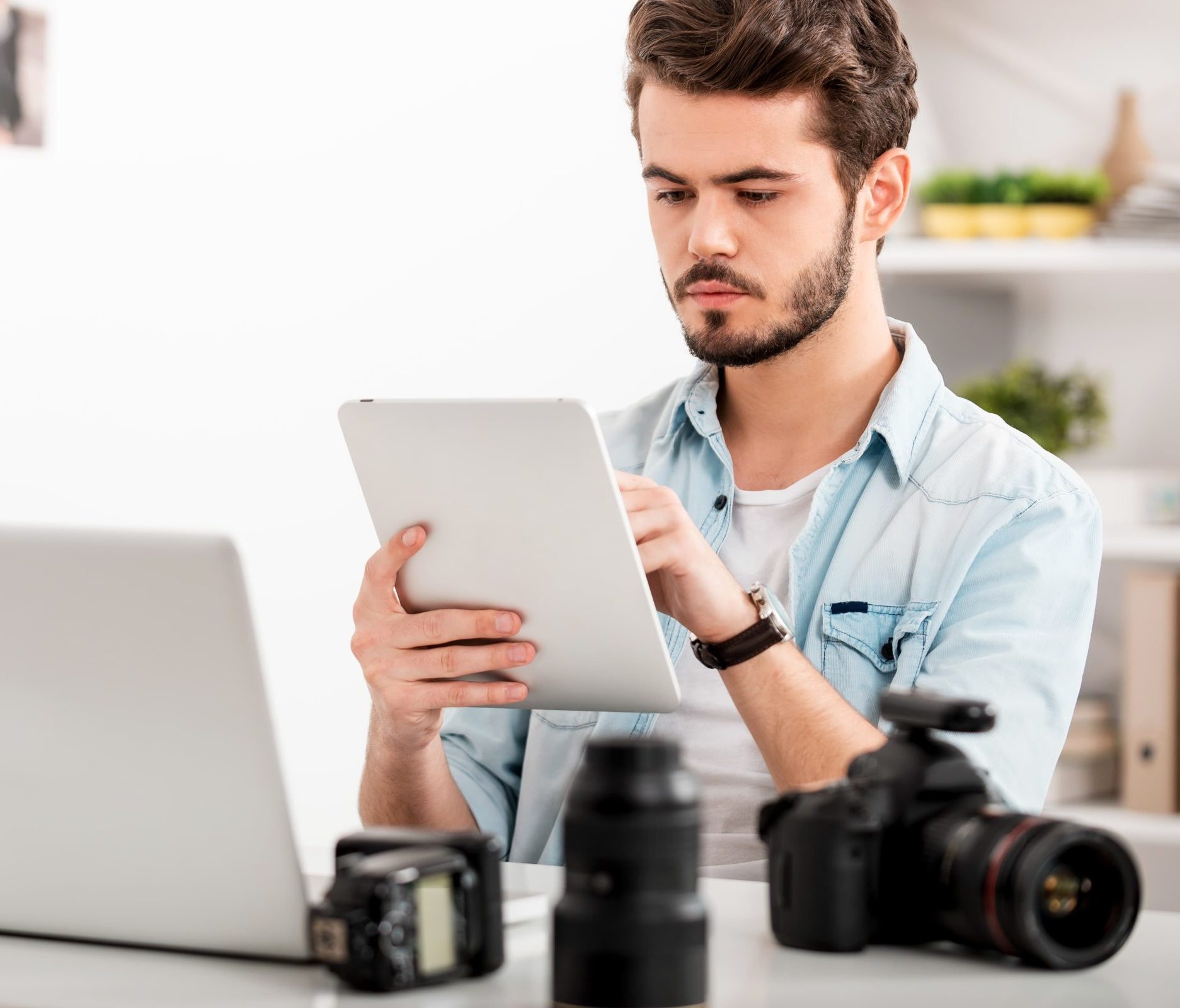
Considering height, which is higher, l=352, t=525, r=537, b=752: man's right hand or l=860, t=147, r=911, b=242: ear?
l=860, t=147, r=911, b=242: ear

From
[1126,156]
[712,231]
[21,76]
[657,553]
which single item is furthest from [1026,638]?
[1126,156]

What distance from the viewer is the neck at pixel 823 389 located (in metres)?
Answer: 1.56

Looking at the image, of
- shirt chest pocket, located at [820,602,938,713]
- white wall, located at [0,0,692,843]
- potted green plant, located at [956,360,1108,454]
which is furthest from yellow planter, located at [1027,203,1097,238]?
shirt chest pocket, located at [820,602,938,713]

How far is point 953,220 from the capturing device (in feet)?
8.21

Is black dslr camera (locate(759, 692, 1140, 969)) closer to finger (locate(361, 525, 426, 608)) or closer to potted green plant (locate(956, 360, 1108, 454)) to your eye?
finger (locate(361, 525, 426, 608))

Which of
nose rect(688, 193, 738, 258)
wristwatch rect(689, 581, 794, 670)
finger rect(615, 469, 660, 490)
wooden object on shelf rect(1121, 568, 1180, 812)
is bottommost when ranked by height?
wooden object on shelf rect(1121, 568, 1180, 812)

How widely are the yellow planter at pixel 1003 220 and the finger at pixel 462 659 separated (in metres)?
1.60

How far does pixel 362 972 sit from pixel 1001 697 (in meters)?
0.68

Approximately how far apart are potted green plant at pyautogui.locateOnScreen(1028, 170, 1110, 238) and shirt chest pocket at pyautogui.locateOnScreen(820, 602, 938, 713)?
1267mm

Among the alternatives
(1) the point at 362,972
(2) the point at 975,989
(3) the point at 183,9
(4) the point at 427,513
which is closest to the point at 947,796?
(2) the point at 975,989

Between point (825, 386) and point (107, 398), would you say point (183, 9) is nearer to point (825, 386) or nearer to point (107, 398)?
point (107, 398)

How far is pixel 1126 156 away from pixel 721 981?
205 centimetres

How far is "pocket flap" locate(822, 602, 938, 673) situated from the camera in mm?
1378

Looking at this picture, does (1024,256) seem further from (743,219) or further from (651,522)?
(651,522)
